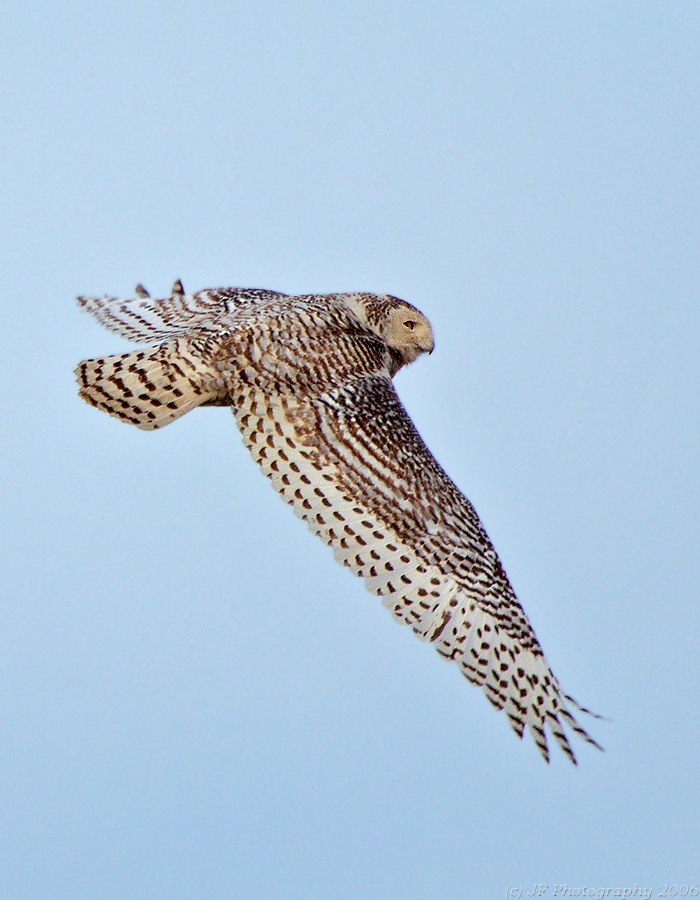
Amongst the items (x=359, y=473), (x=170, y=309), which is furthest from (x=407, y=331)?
(x=170, y=309)

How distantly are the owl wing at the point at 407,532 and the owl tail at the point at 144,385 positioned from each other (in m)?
0.36

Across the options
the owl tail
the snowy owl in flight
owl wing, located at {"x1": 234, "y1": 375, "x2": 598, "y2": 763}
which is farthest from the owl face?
the owl tail

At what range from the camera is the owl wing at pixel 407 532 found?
9859mm

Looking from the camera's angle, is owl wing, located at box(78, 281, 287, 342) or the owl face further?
owl wing, located at box(78, 281, 287, 342)

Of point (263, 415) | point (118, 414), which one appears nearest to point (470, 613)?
point (263, 415)

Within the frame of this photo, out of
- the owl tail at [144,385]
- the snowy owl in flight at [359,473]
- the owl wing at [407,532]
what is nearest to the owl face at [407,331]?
the snowy owl in flight at [359,473]

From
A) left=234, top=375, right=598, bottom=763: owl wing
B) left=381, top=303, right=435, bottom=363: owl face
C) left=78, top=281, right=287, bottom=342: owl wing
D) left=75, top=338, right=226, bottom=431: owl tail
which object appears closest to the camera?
left=234, top=375, right=598, bottom=763: owl wing

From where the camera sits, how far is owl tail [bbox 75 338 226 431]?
33.0 ft

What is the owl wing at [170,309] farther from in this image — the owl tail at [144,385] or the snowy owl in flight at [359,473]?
the owl tail at [144,385]

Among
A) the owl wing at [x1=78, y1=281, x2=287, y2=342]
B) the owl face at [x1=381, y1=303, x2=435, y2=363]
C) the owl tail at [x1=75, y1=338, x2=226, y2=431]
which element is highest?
the owl face at [x1=381, y1=303, x2=435, y2=363]

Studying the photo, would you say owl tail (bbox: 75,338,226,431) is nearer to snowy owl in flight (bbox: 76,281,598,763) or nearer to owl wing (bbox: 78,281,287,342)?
snowy owl in flight (bbox: 76,281,598,763)

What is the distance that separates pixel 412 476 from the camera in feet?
33.4

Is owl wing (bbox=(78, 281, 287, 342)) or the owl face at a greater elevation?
the owl face

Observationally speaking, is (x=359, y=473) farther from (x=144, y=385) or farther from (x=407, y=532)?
(x=144, y=385)
